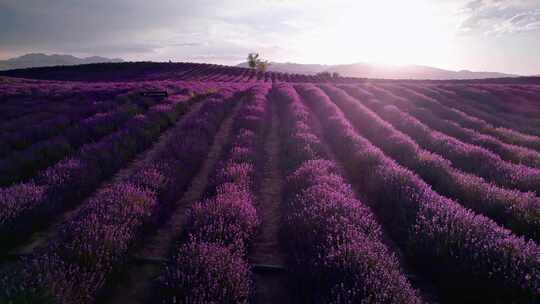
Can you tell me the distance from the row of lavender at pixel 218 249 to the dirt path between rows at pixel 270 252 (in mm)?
220

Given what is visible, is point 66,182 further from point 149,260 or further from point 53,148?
point 149,260

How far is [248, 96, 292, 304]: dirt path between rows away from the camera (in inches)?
128

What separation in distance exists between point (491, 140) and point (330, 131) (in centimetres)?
443

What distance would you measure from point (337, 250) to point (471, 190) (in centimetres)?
334

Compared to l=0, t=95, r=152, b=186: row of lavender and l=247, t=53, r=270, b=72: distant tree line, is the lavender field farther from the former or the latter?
l=247, t=53, r=270, b=72: distant tree line

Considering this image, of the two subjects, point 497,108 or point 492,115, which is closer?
point 492,115

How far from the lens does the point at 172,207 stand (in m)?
5.30

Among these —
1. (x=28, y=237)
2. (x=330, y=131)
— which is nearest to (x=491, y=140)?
(x=330, y=131)

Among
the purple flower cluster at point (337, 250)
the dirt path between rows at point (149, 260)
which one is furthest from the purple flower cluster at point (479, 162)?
the dirt path between rows at point (149, 260)

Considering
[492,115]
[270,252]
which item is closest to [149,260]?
[270,252]

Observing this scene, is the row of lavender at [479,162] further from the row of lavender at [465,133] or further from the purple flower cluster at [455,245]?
the purple flower cluster at [455,245]

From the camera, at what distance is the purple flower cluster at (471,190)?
4.16 m

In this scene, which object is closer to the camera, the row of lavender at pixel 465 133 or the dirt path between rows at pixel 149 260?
the dirt path between rows at pixel 149 260

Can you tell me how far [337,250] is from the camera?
123 inches
